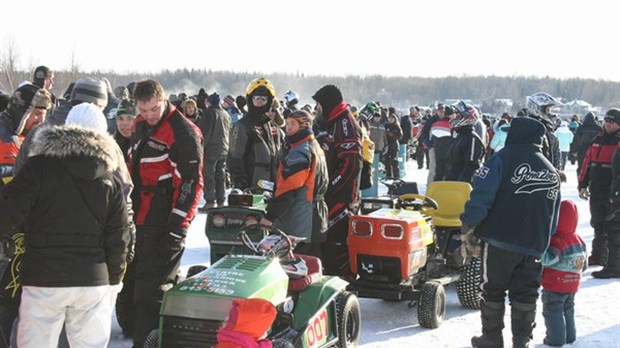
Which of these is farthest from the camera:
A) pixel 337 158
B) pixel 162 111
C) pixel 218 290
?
pixel 337 158

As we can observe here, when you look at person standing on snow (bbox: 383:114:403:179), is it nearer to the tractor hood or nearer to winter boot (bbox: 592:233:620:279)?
winter boot (bbox: 592:233:620:279)

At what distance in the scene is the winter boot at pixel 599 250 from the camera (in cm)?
1028

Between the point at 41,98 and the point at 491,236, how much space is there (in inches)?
150

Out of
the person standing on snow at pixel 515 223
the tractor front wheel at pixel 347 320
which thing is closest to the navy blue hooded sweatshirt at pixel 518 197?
the person standing on snow at pixel 515 223

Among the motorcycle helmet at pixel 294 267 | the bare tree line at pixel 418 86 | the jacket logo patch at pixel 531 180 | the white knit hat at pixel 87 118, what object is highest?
the white knit hat at pixel 87 118

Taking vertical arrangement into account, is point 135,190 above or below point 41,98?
below

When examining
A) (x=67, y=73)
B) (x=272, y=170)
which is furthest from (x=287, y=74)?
(x=272, y=170)

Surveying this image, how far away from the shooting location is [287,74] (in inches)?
6658

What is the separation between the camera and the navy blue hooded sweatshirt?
5.79m

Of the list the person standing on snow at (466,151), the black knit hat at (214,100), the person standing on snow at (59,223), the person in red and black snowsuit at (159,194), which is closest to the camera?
the person standing on snow at (59,223)

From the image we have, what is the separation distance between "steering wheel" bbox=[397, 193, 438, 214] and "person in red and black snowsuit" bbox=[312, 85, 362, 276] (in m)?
0.56

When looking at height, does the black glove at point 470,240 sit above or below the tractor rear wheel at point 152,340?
above

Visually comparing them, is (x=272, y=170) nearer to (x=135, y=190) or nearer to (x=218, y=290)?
(x=135, y=190)

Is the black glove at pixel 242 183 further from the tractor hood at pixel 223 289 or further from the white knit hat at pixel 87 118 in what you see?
the white knit hat at pixel 87 118
